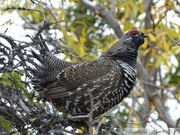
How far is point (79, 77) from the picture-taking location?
15.6 feet

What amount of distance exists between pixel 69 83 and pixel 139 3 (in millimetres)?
4070

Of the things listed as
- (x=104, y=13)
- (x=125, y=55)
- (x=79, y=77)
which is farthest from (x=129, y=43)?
(x=104, y=13)

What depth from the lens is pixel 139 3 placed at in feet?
28.0

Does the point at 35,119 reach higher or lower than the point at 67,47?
lower

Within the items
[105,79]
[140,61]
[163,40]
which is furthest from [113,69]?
[140,61]

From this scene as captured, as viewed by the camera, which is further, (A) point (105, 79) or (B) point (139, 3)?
(B) point (139, 3)

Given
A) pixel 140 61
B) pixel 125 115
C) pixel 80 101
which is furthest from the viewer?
pixel 125 115

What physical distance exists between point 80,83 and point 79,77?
0.06 m

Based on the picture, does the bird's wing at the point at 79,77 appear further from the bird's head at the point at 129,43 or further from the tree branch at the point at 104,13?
the tree branch at the point at 104,13

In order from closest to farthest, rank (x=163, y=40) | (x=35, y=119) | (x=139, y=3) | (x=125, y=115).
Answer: (x=35, y=119) < (x=163, y=40) < (x=139, y=3) < (x=125, y=115)

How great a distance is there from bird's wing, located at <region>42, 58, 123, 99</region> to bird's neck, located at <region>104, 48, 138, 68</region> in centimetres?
24

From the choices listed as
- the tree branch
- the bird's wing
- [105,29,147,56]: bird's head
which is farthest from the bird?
the tree branch

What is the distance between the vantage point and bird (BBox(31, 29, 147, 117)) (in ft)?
15.3

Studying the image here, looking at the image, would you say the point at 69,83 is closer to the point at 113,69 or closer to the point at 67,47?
the point at 113,69
